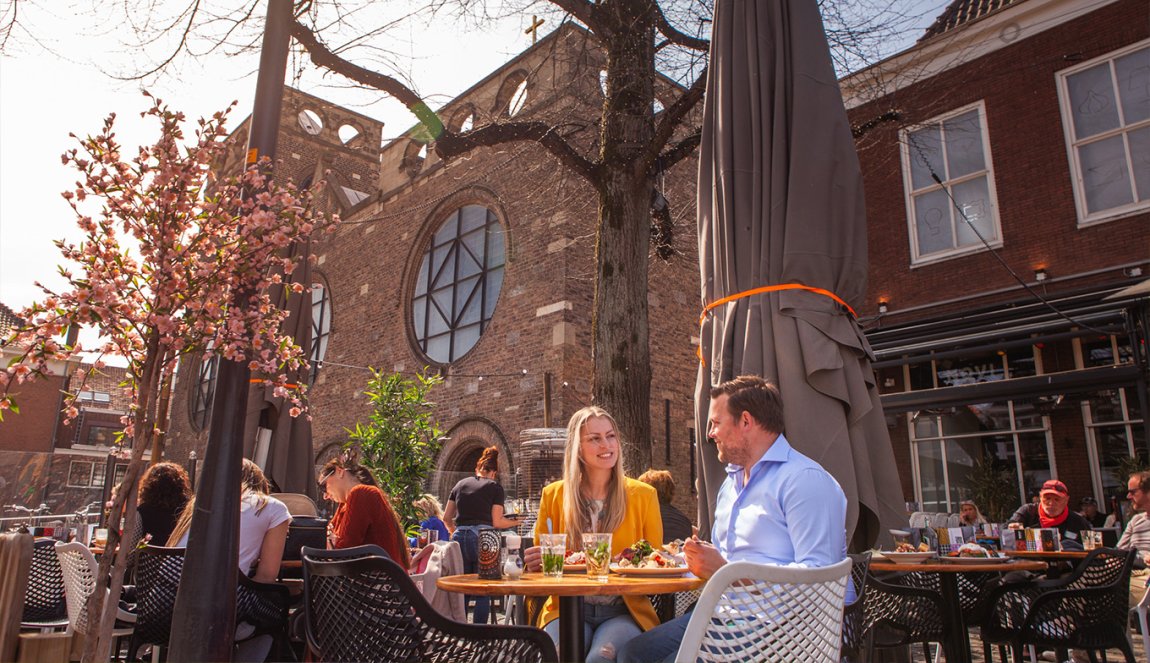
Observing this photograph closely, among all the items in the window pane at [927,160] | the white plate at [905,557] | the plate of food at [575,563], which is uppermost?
the window pane at [927,160]

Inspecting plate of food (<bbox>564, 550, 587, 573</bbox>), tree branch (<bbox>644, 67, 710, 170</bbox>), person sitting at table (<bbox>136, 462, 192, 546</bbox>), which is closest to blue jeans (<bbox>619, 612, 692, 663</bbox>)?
plate of food (<bbox>564, 550, 587, 573</bbox>)

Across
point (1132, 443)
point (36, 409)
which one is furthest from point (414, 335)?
point (36, 409)

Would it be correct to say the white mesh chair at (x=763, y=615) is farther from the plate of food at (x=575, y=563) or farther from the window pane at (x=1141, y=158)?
the window pane at (x=1141, y=158)

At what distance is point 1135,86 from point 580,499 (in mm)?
10155

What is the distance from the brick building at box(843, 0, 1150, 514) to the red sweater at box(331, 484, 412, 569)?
23.4ft

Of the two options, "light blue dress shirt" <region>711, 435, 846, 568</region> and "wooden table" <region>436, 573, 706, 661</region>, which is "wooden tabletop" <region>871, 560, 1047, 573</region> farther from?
"wooden table" <region>436, 573, 706, 661</region>

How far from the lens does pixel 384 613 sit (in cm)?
215

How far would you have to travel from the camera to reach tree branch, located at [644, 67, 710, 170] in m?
5.90

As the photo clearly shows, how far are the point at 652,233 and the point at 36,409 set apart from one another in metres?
33.8

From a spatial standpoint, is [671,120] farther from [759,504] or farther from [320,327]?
[320,327]

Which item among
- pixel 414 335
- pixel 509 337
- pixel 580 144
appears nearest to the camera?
pixel 580 144

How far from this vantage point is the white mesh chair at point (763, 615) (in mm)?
1571

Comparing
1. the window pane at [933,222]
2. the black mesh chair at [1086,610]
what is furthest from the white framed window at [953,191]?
the black mesh chair at [1086,610]

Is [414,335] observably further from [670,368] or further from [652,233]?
[652,233]
